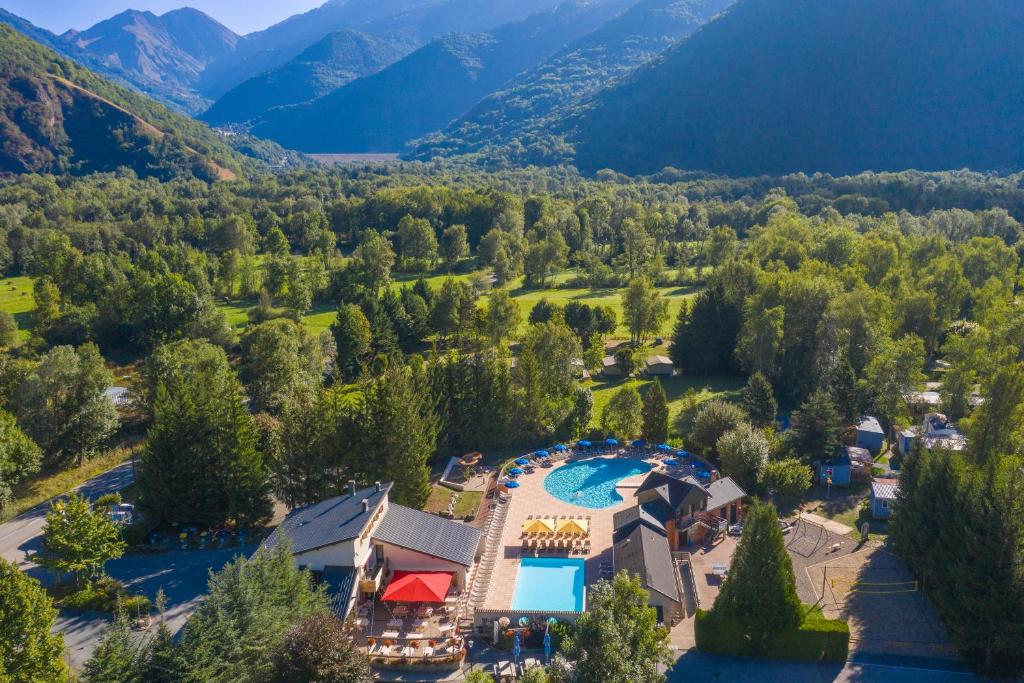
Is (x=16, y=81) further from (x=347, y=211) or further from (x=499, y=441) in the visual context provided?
(x=499, y=441)

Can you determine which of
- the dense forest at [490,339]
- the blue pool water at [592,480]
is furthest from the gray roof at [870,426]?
the blue pool water at [592,480]

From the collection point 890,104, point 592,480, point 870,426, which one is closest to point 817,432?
point 870,426

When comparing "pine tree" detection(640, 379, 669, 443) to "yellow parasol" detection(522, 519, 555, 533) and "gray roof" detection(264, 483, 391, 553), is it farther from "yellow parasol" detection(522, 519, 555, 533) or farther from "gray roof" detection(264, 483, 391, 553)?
"gray roof" detection(264, 483, 391, 553)

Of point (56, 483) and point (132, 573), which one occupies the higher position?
point (56, 483)

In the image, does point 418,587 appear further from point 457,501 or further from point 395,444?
point 457,501

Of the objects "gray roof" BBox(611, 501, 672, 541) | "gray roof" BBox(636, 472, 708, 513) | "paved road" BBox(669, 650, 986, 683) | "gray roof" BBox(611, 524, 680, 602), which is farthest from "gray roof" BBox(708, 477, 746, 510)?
"paved road" BBox(669, 650, 986, 683)

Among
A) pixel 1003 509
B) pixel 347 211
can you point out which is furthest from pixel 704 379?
pixel 347 211
